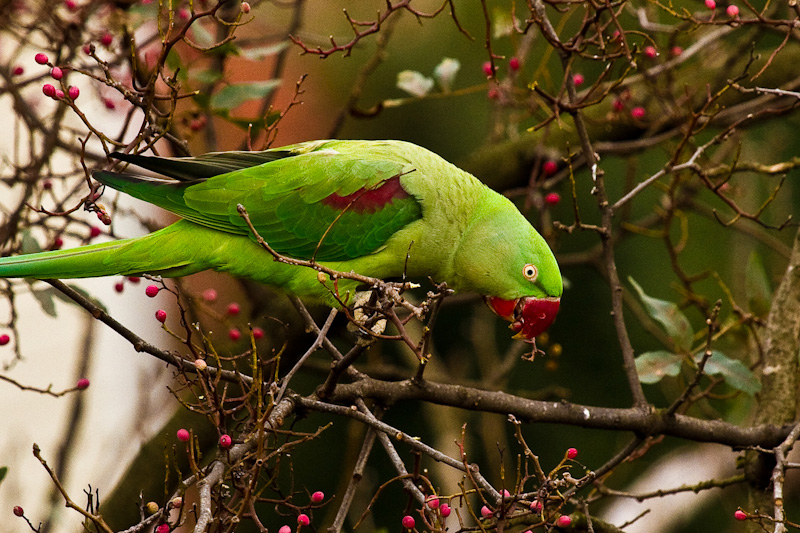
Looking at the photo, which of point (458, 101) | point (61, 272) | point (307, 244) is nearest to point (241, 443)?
point (61, 272)

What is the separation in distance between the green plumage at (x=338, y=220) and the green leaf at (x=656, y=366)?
48 cm

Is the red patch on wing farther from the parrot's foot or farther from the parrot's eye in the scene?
the parrot's eye

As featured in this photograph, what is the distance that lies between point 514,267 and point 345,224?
0.68 meters

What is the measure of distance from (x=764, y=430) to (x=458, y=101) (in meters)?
3.69

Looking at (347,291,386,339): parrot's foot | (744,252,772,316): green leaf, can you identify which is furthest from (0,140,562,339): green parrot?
(744,252,772,316): green leaf

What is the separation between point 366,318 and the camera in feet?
8.88

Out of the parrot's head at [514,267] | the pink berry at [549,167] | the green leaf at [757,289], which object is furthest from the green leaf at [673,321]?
the pink berry at [549,167]

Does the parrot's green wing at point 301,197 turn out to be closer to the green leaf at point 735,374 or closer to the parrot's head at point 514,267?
the parrot's head at point 514,267

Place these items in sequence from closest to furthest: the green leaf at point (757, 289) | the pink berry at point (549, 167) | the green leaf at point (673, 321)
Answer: the green leaf at point (673, 321) < the green leaf at point (757, 289) < the pink berry at point (549, 167)

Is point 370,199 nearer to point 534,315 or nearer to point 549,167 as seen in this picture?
point 534,315

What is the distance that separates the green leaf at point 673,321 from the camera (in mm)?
2869

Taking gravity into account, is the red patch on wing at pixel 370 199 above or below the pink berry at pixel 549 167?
below

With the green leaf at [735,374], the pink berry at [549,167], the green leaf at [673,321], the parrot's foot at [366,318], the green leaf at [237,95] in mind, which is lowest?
the green leaf at [735,374]

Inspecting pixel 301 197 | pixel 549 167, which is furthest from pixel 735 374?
pixel 301 197
